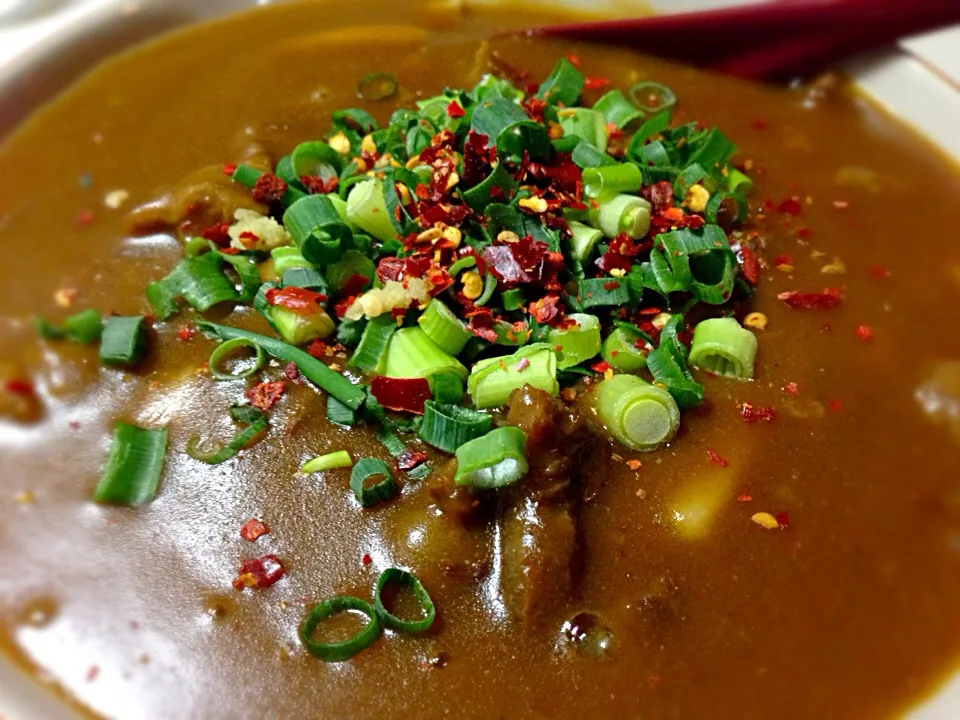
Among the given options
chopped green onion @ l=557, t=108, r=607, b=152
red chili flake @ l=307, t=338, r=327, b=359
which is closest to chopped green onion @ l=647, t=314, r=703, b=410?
chopped green onion @ l=557, t=108, r=607, b=152

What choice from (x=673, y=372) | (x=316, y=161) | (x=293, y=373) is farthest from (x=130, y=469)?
(x=673, y=372)

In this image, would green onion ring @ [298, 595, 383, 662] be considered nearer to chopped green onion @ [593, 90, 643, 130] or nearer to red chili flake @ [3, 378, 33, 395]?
red chili flake @ [3, 378, 33, 395]

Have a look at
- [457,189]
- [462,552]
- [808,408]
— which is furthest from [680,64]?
[462,552]

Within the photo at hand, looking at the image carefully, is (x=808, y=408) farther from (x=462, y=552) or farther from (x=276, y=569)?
(x=276, y=569)

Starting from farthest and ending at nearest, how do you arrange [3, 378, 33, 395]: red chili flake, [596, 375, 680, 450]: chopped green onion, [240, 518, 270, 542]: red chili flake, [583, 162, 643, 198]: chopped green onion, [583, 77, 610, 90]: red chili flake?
[583, 77, 610, 90]: red chili flake < [583, 162, 643, 198]: chopped green onion < [3, 378, 33, 395]: red chili flake < [596, 375, 680, 450]: chopped green onion < [240, 518, 270, 542]: red chili flake

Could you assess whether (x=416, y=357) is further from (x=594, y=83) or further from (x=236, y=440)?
(x=594, y=83)

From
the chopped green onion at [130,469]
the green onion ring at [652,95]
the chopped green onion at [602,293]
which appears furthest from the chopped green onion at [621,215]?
the chopped green onion at [130,469]
